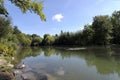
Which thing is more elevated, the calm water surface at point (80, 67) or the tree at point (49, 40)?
the tree at point (49, 40)

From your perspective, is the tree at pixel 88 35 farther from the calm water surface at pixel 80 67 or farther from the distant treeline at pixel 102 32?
the calm water surface at pixel 80 67

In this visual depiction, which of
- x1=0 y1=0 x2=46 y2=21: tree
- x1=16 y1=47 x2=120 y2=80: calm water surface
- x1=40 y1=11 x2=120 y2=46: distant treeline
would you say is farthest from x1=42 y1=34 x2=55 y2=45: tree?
x1=0 y1=0 x2=46 y2=21: tree

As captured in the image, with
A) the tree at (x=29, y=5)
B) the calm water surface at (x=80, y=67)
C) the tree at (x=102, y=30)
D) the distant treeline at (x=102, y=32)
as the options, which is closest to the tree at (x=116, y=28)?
the distant treeline at (x=102, y=32)

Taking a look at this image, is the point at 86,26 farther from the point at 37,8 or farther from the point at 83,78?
the point at 37,8

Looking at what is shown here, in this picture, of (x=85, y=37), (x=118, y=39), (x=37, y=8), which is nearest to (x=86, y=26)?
(x=85, y=37)

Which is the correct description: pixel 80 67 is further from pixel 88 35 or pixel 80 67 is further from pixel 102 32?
pixel 88 35

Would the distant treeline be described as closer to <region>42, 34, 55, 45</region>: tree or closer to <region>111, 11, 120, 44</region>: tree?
<region>111, 11, 120, 44</region>: tree

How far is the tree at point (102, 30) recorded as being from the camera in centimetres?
6126

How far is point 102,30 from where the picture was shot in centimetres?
6281

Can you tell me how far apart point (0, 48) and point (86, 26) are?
4653 centimetres

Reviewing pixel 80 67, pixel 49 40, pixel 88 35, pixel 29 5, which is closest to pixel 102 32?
pixel 88 35

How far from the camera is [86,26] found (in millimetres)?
67562

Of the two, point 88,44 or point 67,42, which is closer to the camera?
point 88,44

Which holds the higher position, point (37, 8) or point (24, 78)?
point (37, 8)
